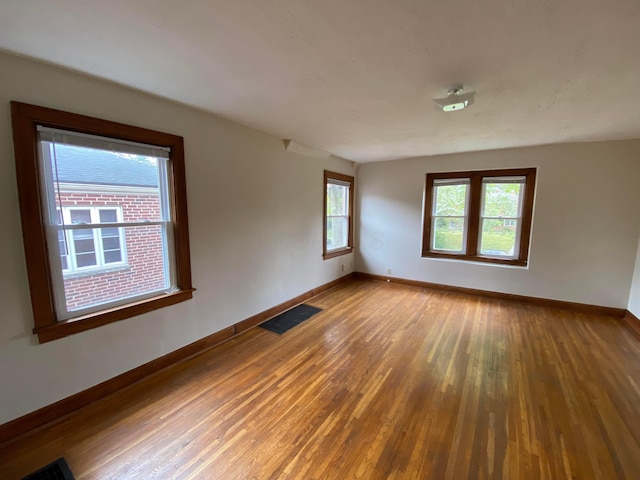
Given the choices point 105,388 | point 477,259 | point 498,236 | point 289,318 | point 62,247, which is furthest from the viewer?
point 477,259

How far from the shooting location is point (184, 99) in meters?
2.23

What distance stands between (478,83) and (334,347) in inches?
104

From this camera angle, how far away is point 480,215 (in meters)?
4.32

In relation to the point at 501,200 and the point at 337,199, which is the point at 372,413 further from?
the point at 501,200

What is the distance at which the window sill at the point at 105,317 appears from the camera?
176 centimetres

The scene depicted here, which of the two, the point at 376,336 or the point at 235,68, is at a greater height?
the point at 235,68

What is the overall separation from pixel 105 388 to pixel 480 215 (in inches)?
201

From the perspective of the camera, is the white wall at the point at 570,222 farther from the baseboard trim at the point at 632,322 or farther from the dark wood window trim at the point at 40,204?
the dark wood window trim at the point at 40,204

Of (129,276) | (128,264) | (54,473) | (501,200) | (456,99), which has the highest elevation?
(456,99)

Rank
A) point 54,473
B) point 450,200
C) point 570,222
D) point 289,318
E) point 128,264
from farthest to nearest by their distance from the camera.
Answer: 1. point 450,200
2. point 570,222
3. point 289,318
4. point 128,264
5. point 54,473

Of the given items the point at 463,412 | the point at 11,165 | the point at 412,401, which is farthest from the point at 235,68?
the point at 463,412

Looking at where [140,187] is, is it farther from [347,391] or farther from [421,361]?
[421,361]

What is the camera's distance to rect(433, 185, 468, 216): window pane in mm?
4461

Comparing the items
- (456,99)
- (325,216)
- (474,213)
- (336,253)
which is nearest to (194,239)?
(325,216)
